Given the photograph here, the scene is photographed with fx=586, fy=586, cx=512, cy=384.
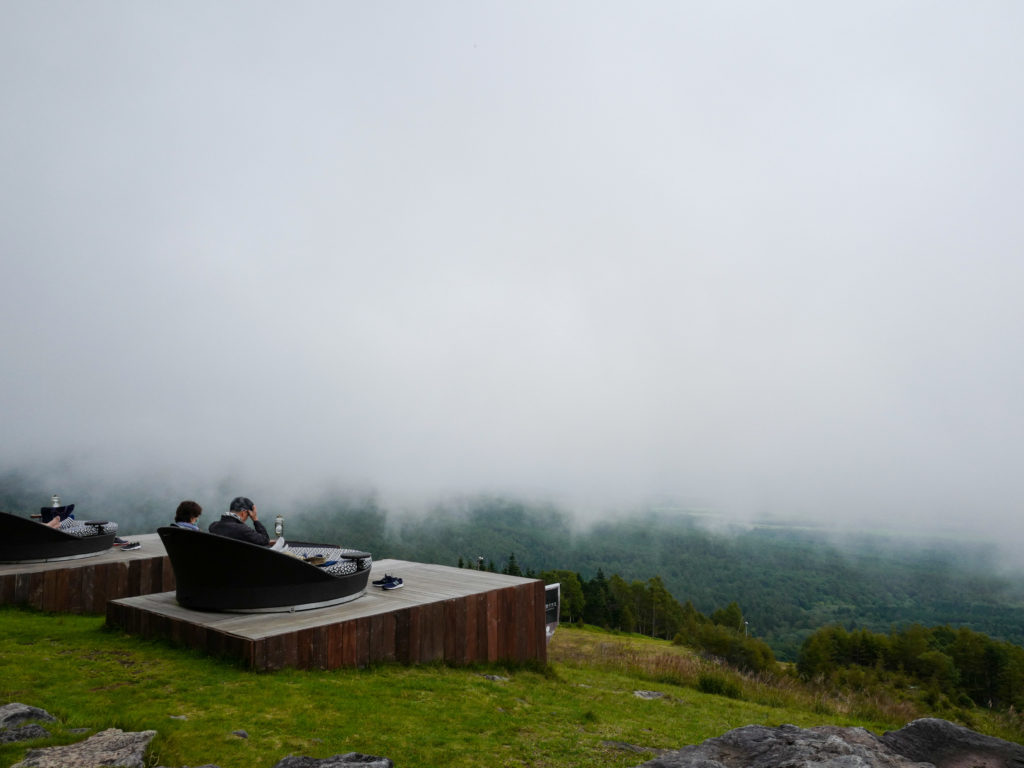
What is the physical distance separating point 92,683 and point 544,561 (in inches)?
7642

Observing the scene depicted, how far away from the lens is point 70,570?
9703 millimetres

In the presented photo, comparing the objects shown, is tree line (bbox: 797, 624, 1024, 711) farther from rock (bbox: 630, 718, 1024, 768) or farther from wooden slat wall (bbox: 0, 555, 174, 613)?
rock (bbox: 630, 718, 1024, 768)

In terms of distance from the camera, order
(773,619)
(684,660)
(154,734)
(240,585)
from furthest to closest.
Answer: (773,619), (684,660), (240,585), (154,734)

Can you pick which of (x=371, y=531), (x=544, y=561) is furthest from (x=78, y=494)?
(x=544, y=561)

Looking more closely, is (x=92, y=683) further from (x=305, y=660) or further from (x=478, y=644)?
(x=478, y=644)

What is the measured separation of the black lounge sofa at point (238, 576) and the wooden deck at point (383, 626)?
15cm

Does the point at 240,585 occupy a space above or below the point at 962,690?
above

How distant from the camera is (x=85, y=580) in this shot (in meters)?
9.91

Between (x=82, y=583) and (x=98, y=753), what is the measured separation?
799cm

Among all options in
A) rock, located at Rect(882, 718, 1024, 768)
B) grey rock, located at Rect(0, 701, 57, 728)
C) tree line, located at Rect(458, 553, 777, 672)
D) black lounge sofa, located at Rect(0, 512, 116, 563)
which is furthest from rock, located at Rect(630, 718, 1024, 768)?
tree line, located at Rect(458, 553, 777, 672)

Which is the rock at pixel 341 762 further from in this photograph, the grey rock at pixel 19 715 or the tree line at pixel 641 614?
the tree line at pixel 641 614

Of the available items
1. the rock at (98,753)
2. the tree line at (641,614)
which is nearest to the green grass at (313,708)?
the rock at (98,753)

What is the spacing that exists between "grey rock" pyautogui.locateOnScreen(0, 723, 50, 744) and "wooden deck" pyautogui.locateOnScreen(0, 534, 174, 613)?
6900 millimetres

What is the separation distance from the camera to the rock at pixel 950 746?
3.72m
